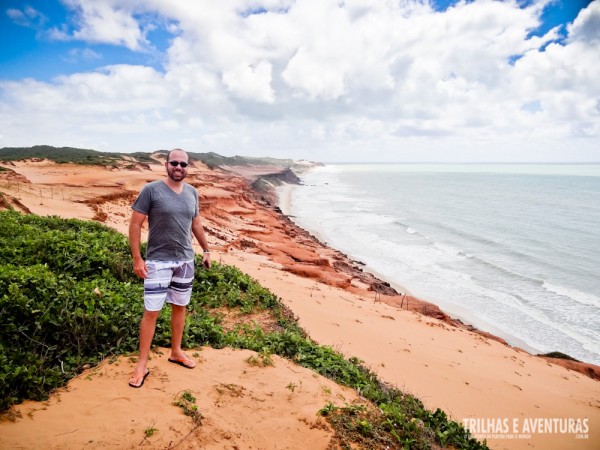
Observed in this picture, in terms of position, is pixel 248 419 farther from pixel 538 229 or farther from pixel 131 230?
pixel 538 229

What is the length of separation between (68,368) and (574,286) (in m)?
20.6

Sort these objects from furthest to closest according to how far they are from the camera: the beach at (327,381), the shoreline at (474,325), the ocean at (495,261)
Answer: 1. the ocean at (495,261)
2. the shoreline at (474,325)
3. the beach at (327,381)

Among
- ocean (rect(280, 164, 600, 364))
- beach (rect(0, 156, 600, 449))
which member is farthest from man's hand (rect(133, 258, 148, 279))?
ocean (rect(280, 164, 600, 364))

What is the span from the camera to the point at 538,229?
95.5ft

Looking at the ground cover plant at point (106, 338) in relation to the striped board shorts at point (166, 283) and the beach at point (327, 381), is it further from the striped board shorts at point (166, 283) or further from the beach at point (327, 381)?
the striped board shorts at point (166, 283)

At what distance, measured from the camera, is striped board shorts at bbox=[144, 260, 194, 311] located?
347 centimetres

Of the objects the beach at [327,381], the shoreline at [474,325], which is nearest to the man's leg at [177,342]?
the beach at [327,381]

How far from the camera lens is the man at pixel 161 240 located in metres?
3.39

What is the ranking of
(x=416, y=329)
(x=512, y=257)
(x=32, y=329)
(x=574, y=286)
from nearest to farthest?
(x=32, y=329), (x=416, y=329), (x=574, y=286), (x=512, y=257)

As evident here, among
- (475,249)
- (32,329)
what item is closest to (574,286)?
(475,249)

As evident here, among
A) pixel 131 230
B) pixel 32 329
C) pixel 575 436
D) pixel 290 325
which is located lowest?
pixel 575 436

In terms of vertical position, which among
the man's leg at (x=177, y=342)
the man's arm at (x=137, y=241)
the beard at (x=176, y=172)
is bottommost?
the man's leg at (x=177, y=342)

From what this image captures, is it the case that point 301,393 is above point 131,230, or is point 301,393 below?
below

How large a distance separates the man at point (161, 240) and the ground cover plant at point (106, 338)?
71 centimetres
